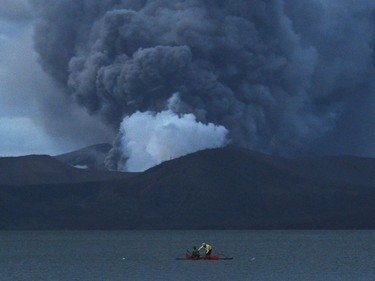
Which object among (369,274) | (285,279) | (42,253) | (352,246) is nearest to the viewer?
(285,279)

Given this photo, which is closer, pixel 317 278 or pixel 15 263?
pixel 317 278

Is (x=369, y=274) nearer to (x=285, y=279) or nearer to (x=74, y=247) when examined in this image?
(x=285, y=279)

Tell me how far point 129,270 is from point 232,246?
55680 millimetres

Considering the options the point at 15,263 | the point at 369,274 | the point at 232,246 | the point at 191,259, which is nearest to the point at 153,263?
the point at 191,259

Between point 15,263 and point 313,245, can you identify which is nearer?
point 15,263

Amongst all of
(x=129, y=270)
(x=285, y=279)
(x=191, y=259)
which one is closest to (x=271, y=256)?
(x=191, y=259)

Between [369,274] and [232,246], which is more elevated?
[232,246]

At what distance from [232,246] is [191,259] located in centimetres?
4019

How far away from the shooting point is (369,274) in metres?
96.4

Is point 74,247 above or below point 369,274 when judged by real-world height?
above

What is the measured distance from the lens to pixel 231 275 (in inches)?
3775

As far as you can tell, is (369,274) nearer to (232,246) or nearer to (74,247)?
(232,246)

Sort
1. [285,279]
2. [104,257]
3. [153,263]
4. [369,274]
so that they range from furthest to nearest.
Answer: [104,257]
[153,263]
[369,274]
[285,279]

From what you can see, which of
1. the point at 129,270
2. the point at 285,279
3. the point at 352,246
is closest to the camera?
the point at 285,279
